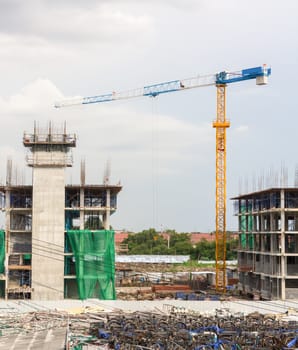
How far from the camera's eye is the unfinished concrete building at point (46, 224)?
5034 cm

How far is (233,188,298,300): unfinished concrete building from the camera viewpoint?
165 ft

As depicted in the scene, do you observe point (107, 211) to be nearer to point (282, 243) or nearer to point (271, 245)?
point (271, 245)

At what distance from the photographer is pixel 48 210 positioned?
50625mm

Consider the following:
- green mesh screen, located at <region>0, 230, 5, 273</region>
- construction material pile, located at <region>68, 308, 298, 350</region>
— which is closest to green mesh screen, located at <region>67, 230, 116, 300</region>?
green mesh screen, located at <region>0, 230, 5, 273</region>

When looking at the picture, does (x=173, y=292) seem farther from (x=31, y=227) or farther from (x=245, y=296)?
(x=31, y=227)

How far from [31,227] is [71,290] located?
576 centimetres

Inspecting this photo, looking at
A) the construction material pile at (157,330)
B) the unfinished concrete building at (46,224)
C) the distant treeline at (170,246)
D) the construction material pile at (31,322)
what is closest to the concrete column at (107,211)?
the unfinished concrete building at (46,224)

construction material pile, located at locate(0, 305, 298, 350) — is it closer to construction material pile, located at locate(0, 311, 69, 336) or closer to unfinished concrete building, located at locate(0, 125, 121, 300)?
construction material pile, located at locate(0, 311, 69, 336)

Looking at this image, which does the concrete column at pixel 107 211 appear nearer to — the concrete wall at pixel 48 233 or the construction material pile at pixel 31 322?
the concrete wall at pixel 48 233

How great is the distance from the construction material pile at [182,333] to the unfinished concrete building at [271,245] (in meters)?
13.1

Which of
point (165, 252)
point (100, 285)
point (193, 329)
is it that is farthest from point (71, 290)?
point (165, 252)

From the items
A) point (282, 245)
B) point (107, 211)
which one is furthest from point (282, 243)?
point (107, 211)

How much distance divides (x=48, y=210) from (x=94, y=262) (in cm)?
521

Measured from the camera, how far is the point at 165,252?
113125 mm
